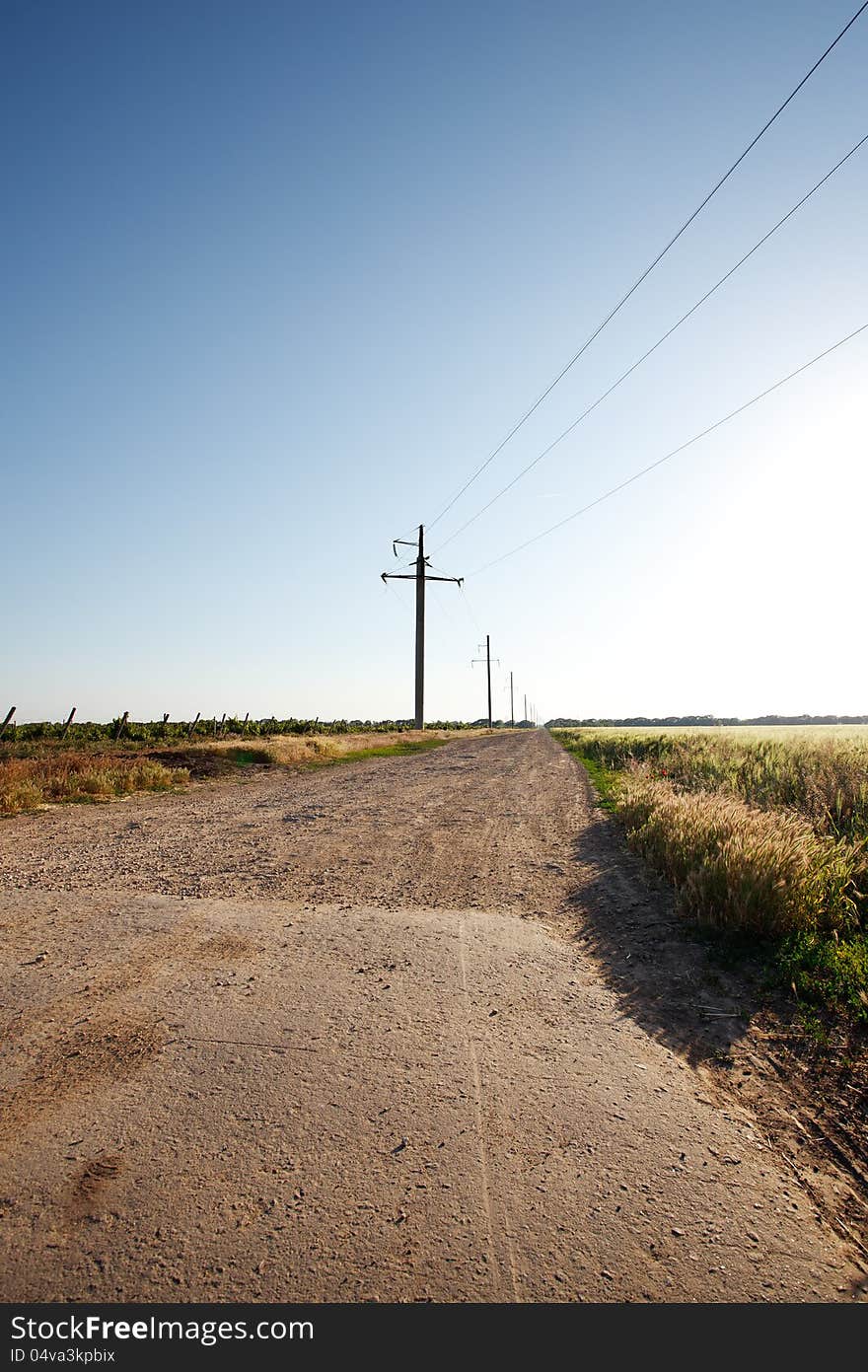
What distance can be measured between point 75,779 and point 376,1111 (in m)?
14.0

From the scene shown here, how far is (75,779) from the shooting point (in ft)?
47.6

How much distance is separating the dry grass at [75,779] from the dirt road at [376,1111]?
6861 mm

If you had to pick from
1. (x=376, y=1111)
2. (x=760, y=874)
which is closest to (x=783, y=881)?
(x=760, y=874)

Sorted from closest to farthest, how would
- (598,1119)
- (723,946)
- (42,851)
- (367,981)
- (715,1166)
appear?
(715,1166) < (598,1119) < (367,981) < (723,946) < (42,851)

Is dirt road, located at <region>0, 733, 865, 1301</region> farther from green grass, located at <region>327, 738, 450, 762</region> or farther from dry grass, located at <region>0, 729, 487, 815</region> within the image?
green grass, located at <region>327, 738, 450, 762</region>

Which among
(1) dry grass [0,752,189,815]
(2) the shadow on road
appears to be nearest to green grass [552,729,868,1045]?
(2) the shadow on road

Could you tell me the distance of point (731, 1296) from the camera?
6.93ft

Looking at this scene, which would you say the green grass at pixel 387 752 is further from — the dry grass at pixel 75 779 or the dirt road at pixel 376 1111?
the dirt road at pixel 376 1111

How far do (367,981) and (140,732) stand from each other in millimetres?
38027

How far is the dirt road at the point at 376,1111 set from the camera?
219 cm

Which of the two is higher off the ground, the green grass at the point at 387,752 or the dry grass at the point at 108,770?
the green grass at the point at 387,752

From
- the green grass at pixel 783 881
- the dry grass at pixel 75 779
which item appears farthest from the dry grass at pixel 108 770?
the green grass at pixel 783 881
